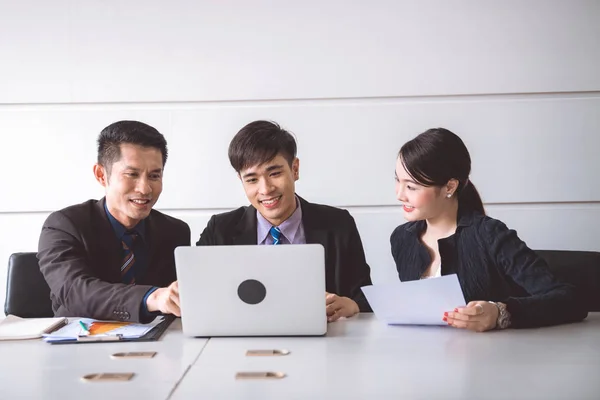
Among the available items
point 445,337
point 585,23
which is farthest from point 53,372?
point 585,23

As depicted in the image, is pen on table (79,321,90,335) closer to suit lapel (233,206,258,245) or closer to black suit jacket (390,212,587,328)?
suit lapel (233,206,258,245)

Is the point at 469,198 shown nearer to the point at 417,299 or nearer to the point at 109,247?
the point at 417,299

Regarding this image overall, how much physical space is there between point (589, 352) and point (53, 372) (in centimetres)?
120

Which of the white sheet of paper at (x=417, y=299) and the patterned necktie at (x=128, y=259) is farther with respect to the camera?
the patterned necktie at (x=128, y=259)

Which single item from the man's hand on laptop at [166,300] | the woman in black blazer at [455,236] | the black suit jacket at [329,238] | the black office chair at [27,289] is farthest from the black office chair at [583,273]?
the black office chair at [27,289]

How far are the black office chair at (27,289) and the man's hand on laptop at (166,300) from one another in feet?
2.22

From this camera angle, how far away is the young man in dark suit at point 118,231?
2.14 meters

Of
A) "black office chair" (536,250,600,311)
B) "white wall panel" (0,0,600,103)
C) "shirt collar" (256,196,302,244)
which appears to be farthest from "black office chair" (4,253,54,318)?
"black office chair" (536,250,600,311)

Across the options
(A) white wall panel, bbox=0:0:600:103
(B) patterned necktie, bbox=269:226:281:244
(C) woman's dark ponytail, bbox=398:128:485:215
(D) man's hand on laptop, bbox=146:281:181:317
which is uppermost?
(A) white wall panel, bbox=0:0:600:103

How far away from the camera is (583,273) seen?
221 cm

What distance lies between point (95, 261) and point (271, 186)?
0.67m

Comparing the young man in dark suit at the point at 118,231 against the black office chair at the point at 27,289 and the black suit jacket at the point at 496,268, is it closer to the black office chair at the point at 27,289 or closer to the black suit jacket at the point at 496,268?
the black office chair at the point at 27,289

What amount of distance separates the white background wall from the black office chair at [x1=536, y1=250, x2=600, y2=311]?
85cm

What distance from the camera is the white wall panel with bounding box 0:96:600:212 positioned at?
304 cm
